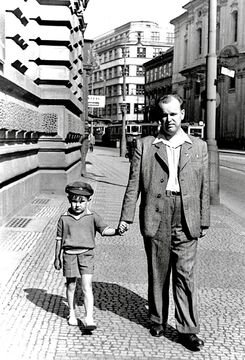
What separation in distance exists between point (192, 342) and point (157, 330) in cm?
35

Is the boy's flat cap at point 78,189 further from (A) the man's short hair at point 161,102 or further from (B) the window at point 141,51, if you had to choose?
(B) the window at point 141,51

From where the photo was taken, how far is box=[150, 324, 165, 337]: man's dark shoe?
4883mm

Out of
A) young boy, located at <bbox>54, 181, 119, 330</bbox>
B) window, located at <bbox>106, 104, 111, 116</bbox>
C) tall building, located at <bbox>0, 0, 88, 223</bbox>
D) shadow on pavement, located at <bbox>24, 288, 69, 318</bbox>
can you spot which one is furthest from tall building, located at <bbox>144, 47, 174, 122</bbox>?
young boy, located at <bbox>54, 181, 119, 330</bbox>

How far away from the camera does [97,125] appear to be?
3831 inches

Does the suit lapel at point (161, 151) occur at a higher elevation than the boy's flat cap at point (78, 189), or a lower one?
higher

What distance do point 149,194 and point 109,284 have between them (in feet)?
6.31

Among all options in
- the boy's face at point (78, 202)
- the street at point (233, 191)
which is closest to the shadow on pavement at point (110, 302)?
the boy's face at point (78, 202)

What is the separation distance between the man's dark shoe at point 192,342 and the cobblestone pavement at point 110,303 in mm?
50

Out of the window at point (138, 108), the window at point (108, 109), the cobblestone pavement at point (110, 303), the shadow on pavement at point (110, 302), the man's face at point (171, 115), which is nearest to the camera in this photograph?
the cobblestone pavement at point (110, 303)

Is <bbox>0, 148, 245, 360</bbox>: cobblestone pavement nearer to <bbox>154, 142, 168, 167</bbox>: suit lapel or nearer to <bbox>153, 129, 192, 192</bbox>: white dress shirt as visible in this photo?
<bbox>153, 129, 192, 192</bbox>: white dress shirt

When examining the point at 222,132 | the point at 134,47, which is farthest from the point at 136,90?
the point at 222,132

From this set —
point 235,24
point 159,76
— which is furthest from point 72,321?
point 159,76

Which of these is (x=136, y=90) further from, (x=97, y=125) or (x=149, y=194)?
(x=149, y=194)

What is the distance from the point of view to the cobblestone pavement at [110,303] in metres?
4.57
